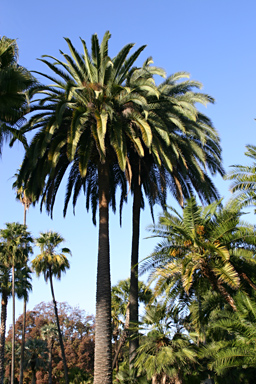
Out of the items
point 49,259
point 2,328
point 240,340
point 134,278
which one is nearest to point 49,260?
point 49,259

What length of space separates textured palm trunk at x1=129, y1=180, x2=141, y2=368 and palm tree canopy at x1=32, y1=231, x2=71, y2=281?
1833cm

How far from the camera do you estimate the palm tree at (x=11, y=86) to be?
45.9 feet

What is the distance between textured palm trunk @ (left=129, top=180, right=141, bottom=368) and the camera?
57.2 feet

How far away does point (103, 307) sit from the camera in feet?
49.6

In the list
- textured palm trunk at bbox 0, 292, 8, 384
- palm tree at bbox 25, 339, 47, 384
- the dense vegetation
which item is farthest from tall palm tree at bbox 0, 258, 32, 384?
the dense vegetation

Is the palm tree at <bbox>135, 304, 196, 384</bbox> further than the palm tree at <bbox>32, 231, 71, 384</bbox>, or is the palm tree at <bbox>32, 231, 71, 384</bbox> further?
the palm tree at <bbox>32, 231, 71, 384</bbox>

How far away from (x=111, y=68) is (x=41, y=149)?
4566 millimetres

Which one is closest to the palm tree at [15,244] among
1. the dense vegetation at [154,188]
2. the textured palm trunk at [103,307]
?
the dense vegetation at [154,188]

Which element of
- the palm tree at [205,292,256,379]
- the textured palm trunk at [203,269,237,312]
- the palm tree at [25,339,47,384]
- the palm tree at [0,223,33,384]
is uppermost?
the palm tree at [0,223,33,384]

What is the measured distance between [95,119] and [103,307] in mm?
7757

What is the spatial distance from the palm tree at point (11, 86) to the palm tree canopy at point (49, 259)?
23.5 meters

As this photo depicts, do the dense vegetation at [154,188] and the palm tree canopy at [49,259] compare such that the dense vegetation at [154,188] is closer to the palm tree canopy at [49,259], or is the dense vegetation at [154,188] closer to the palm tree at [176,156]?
the palm tree at [176,156]

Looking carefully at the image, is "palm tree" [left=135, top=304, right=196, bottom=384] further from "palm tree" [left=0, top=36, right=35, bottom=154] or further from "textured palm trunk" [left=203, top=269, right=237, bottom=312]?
"palm tree" [left=0, top=36, right=35, bottom=154]

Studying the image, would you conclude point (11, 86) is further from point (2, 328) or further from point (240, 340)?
point (2, 328)
